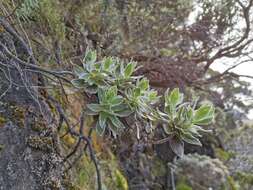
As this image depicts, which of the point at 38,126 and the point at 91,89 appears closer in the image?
the point at 91,89

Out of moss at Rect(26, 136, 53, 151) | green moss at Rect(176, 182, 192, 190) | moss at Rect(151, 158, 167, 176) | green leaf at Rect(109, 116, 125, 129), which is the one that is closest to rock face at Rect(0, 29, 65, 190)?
moss at Rect(26, 136, 53, 151)

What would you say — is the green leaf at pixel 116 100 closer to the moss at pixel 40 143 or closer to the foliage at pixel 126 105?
the foliage at pixel 126 105

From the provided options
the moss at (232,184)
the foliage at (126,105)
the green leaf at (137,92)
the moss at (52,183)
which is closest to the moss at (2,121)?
the moss at (52,183)

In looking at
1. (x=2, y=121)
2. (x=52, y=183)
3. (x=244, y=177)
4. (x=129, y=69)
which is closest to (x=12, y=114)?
(x=2, y=121)

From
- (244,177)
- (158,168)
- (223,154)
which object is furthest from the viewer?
(223,154)

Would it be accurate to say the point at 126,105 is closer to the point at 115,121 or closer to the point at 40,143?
the point at 115,121

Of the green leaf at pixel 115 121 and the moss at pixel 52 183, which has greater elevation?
the green leaf at pixel 115 121

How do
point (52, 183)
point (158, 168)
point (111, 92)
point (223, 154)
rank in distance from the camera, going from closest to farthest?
1. point (111, 92)
2. point (52, 183)
3. point (158, 168)
4. point (223, 154)
